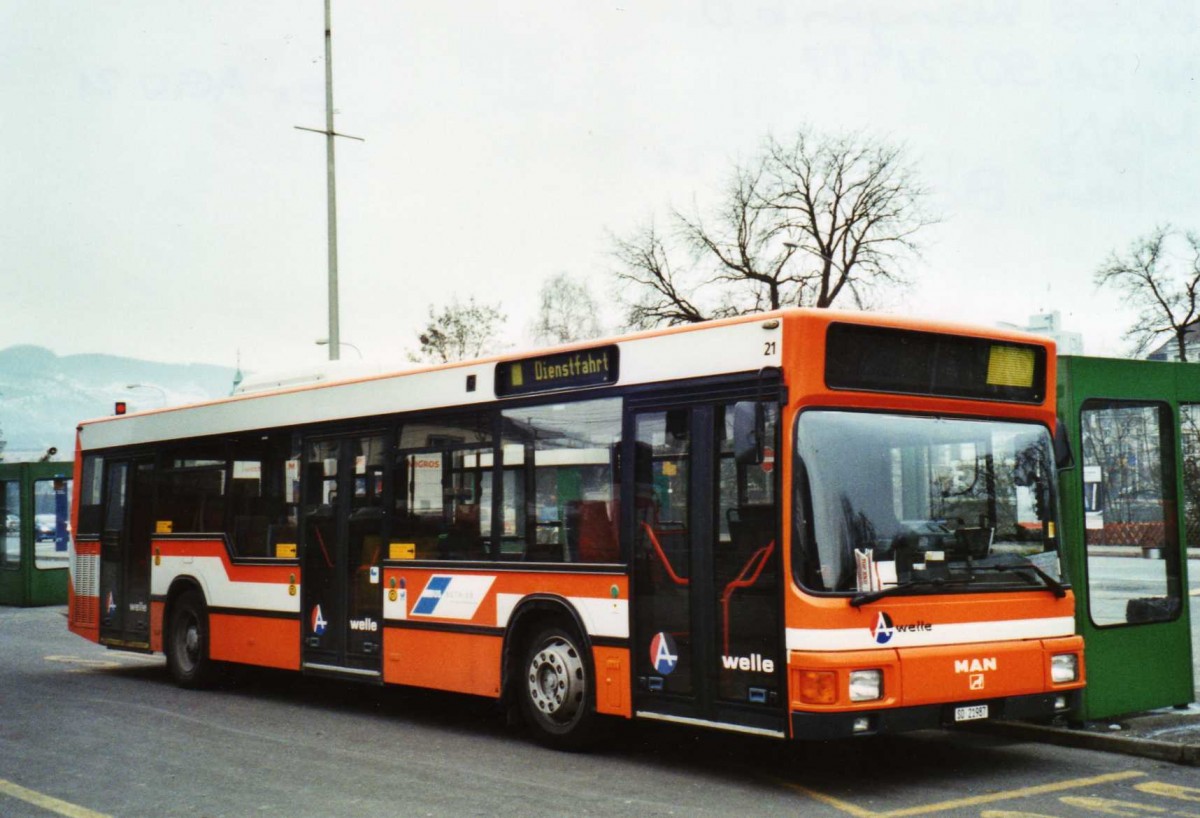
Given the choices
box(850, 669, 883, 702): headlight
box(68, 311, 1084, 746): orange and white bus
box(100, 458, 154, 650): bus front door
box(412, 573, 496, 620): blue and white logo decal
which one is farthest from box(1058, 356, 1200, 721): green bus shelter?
box(100, 458, 154, 650): bus front door

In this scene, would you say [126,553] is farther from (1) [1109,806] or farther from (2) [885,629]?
(1) [1109,806]

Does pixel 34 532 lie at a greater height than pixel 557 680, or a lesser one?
greater

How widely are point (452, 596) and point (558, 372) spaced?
2.09 m

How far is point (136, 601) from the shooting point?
1545cm

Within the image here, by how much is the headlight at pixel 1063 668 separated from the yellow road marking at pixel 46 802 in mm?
5700

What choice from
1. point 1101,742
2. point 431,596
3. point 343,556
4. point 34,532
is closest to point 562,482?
point 431,596

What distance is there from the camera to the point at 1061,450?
914cm

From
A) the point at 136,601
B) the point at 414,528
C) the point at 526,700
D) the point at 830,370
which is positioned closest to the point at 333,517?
the point at 414,528

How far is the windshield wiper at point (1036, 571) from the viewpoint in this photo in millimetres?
8562

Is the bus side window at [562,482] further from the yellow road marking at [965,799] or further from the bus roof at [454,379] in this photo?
the yellow road marking at [965,799]

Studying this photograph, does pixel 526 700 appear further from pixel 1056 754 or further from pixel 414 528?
pixel 1056 754

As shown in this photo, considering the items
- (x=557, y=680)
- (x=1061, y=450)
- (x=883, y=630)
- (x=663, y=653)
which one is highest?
(x=1061, y=450)

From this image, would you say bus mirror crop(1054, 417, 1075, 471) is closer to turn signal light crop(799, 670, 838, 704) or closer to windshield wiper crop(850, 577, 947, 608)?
windshield wiper crop(850, 577, 947, 608)

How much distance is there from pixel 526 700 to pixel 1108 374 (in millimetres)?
4971
